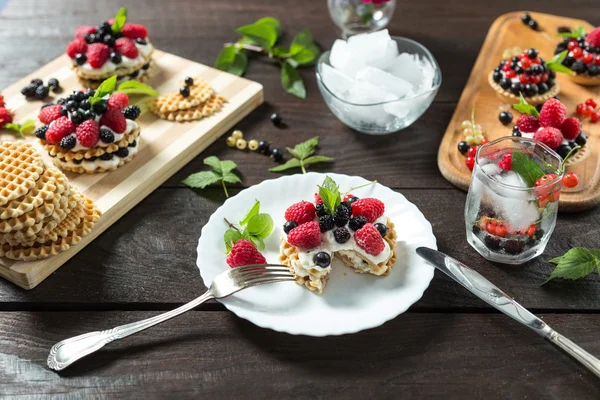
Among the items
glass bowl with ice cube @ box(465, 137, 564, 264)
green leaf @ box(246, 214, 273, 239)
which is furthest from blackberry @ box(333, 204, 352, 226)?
glass bowl with ice cube @ box(465, 137, 564, 264)

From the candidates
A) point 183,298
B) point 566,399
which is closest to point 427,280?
point 566,399

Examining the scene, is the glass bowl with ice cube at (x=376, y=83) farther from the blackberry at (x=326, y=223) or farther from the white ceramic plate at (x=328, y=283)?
the blackberry at (x=326, y=223)

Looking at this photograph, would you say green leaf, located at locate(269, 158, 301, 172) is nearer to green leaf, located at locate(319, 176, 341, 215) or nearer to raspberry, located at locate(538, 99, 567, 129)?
green leaf, located at locate(319, 176, 341, 215)

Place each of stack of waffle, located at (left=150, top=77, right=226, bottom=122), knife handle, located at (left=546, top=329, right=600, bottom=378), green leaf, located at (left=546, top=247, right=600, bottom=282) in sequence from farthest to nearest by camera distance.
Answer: stack of waffle, located at (left=150, top=77, right=226, bottom=122) → green leaf, located at (left=546, top=247, right=600, bottom=282) → knife handle, located at (left=546, top=329, right=600, bottom=378)

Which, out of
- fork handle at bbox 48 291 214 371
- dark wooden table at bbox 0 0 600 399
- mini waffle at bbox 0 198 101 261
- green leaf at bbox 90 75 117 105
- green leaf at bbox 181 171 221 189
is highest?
green leaf at bbox 90 75 117 105

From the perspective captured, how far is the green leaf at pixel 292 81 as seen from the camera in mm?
2518

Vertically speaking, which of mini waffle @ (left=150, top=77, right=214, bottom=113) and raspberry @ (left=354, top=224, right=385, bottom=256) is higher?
raspberry @ (left=354, top=224, right=385, bottom=256)

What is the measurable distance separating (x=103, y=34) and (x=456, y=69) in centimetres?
137

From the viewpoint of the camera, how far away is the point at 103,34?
246cm

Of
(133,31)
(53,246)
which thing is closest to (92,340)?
(53,246)

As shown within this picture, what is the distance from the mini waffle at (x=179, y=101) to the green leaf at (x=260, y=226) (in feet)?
2.34

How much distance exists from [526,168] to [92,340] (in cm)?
120

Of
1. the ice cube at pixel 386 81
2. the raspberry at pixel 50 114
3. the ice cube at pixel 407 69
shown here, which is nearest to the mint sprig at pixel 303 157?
the ice cube at pixel 386 81

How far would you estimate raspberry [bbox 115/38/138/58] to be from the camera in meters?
2.41
